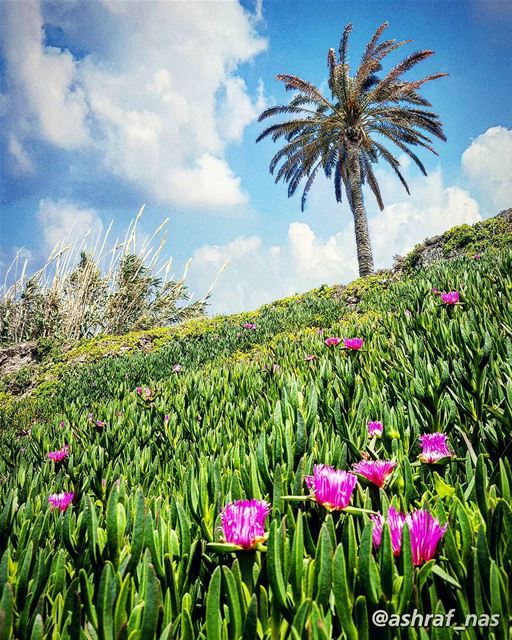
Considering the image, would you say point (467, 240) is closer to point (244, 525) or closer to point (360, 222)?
point (360, 222)

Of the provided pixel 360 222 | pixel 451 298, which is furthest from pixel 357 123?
pixel 451 298

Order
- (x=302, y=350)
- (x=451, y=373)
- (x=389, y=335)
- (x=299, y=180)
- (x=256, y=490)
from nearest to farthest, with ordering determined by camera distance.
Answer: (x=256, y=490), (x=451, y=373), (x=389, y=335), (x=302, y=350), (x=299, y=180)

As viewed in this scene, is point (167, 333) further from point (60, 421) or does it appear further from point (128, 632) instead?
point (128, 632)

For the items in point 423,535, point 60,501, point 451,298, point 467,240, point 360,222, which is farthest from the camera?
point 360,222

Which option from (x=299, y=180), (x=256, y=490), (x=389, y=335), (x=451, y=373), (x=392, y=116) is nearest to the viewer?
(x=256, y=490)

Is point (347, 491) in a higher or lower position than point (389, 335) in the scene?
lower

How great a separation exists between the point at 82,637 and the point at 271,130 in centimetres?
1391

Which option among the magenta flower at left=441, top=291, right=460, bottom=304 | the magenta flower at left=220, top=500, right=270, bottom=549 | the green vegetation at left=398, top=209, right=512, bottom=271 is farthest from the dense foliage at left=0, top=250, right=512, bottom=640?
the green vegetation at left=398, top=209, right=512, bottom=271

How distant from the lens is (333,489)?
2.11 ft

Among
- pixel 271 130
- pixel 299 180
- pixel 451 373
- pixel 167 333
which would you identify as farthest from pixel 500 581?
pixel 299 180

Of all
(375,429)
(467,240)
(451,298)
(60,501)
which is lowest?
(60,501)

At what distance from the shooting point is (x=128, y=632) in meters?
0.54

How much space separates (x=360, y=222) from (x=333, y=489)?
1276 cm

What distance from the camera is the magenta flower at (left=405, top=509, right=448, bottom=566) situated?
557 mm
